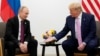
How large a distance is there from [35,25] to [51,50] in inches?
27.8

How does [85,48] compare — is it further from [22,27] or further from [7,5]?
[7,5]

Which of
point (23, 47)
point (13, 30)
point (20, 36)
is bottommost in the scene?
point (23, 47)

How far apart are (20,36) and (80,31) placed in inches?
42.9

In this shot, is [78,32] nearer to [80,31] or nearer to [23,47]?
[80,31]

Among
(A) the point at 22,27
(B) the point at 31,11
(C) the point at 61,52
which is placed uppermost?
(B) the point at 31,11

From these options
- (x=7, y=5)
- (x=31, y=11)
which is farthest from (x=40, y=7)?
(x=7, y=5)

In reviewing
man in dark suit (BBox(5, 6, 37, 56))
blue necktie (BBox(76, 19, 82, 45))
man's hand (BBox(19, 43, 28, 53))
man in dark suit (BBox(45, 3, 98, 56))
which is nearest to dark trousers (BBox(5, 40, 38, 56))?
man in dark suit (BBox(5, 6, 37, 56))

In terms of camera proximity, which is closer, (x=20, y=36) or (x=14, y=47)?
(x=14, y=47)

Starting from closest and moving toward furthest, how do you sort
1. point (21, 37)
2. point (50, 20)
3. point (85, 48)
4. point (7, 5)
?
point (85, 48), point (21, 37), point (7, 5), point (50, 20)

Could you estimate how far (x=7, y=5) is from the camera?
5965mm

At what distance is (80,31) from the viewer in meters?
4.73

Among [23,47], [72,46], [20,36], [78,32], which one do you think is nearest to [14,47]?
[23,47]

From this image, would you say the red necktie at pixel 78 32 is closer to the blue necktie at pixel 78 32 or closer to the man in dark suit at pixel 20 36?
the blue necktie at pixel 78 32

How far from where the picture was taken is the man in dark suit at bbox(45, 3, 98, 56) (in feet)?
15.1
